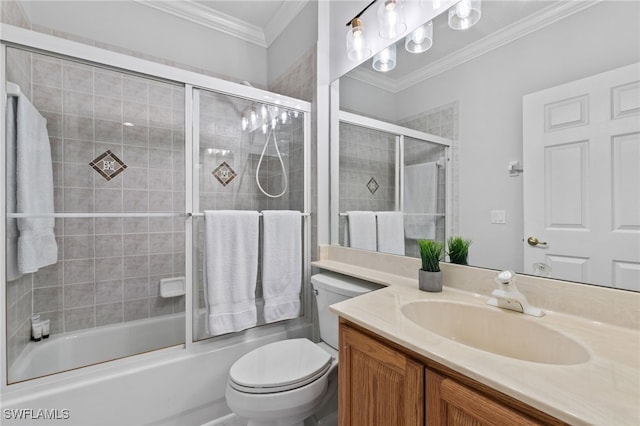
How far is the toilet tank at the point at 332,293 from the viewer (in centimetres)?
141

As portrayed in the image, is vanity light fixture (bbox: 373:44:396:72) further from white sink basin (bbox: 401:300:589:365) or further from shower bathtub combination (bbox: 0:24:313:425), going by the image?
white sink basin (bbox: 401:300:589:365)

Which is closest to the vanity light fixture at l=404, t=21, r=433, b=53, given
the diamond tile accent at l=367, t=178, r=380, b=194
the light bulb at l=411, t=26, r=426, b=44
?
the light bulb at l=411, t=26, r=426, b=44

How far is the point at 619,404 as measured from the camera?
0.46m

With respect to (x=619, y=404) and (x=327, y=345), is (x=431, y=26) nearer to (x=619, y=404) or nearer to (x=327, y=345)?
(x=619, y=404)

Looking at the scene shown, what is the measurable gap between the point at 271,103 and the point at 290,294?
126cm

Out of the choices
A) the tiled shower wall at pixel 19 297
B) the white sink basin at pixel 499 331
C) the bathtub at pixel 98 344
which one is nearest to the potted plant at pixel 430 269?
the white sink basin at pixel 499 331

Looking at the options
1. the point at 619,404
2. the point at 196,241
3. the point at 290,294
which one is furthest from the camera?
the point at 290,294

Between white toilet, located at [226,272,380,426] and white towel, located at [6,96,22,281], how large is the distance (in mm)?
1163

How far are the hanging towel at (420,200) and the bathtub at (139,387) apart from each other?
1149mm

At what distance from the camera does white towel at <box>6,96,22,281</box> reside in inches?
49.3

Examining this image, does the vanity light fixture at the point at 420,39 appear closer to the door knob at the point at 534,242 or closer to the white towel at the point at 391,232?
the white towel at the point at 391,232

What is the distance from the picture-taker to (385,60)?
4.99 ft

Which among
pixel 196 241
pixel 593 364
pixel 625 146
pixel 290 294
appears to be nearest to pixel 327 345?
pixel 290 294

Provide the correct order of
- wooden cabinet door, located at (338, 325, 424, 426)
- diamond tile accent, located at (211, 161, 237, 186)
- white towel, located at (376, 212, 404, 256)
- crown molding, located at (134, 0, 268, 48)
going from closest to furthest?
wooden cabinet door, located at (338, 325, 424, 426)
white towel, located at (376, 212, 404, 256)
diamond tile accent, located at (211, 161, 237, 186)
crown molding, located at (134, 0, 268, 48)
